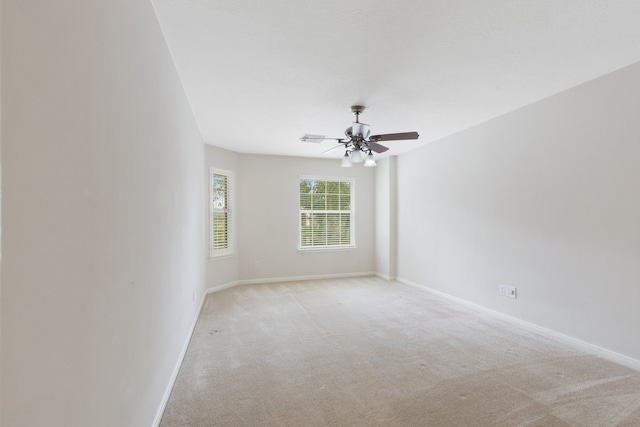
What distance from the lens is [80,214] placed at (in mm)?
977

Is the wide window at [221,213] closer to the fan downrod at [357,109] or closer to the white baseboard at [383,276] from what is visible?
the fan downrod at [357,109]

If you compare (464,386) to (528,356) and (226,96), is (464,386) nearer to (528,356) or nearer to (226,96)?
(528,356)

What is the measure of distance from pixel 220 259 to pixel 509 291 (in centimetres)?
439

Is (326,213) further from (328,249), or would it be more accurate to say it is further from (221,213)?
(221,213)

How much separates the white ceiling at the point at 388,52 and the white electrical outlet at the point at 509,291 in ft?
7.08

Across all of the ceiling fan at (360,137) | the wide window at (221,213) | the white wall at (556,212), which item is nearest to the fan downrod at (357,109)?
the ceiling fan at (360,137)

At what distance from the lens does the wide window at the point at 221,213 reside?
5.46 m

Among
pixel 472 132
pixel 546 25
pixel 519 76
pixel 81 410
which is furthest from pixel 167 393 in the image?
pixel 472 132

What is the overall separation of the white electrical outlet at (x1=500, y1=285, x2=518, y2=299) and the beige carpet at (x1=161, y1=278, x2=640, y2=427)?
14.0 inches

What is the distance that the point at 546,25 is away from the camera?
2.12 metres

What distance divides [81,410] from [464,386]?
2432 millimetres

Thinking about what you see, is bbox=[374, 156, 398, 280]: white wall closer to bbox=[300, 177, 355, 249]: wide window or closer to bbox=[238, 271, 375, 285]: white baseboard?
bbox=[238, 271, 375, 285]: white baseboard

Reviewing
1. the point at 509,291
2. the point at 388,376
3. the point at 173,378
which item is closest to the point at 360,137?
the point at 388,376

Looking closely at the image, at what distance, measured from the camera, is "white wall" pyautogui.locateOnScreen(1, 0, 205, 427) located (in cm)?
69
